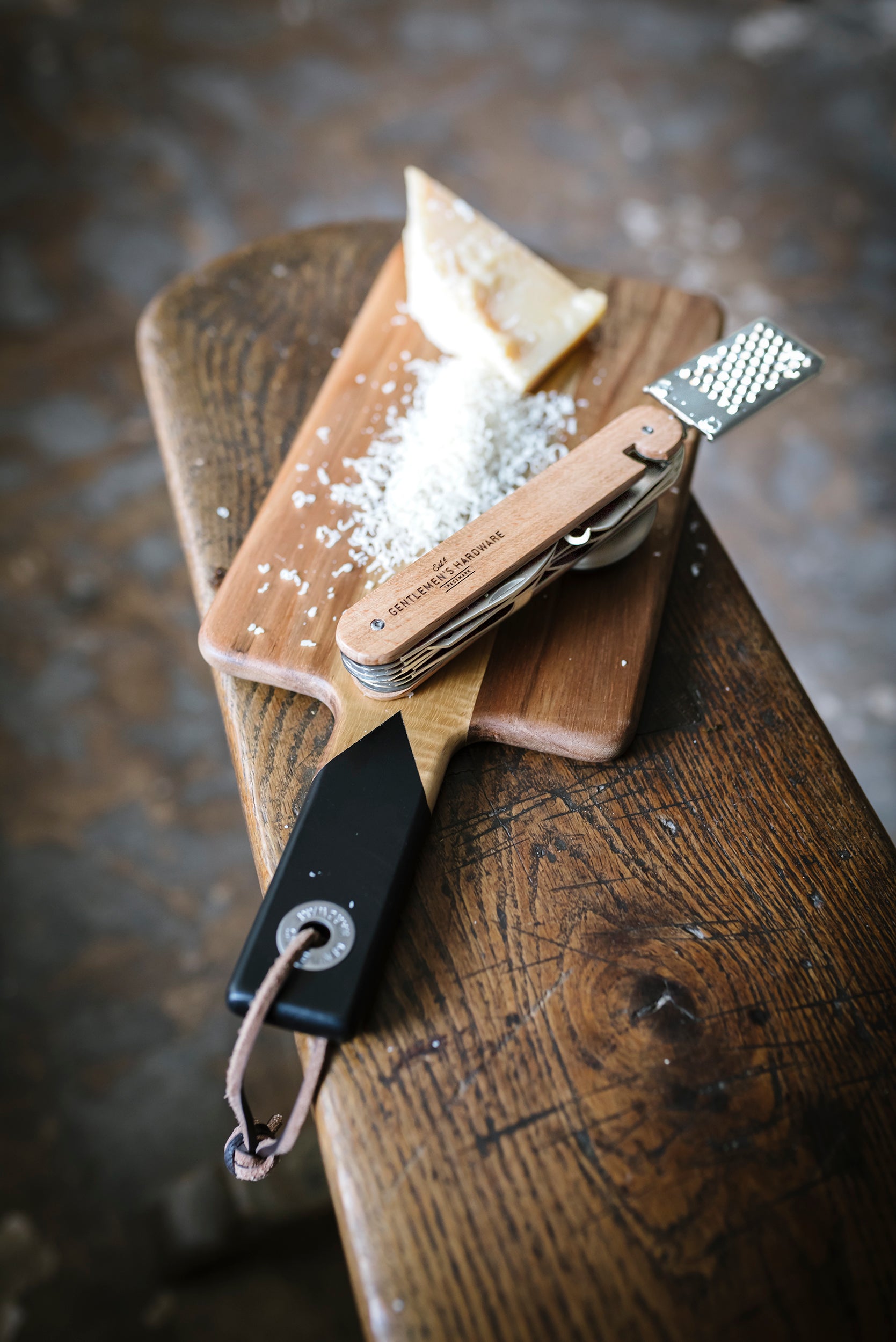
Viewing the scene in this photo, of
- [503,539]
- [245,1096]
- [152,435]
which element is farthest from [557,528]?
[152,435]

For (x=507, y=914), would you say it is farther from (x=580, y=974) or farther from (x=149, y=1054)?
(x=149, y=1054)

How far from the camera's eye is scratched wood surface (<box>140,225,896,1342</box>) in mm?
617

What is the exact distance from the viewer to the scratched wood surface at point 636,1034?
0.62m

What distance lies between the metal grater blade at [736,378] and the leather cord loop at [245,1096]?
60cm

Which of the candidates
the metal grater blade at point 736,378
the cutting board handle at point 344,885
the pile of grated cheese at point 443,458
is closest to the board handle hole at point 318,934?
the cutting board handle at point 344,885

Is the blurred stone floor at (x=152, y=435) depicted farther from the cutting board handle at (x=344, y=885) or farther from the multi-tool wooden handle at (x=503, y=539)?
the multi-tool wooden handle at (x=503, y=539)

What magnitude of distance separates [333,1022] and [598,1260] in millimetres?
238

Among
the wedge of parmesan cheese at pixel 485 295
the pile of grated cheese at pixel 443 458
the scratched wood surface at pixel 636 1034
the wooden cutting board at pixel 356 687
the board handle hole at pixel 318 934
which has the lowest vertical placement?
the scratched wood surface at pixel 636 1034

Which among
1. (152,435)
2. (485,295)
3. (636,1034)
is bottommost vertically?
(636,1034)

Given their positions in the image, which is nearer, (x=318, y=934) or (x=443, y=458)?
(x=318, y=934)

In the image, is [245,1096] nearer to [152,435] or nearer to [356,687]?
[356,687]

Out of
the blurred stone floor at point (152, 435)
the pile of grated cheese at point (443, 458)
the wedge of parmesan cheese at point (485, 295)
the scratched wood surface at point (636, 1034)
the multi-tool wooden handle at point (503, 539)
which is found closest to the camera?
the scratched wood surface at point (636, 1034)

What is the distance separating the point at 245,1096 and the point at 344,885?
168 millimetres

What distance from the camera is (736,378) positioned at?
924mm
